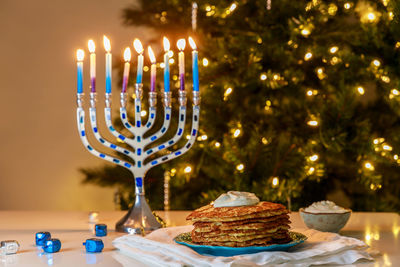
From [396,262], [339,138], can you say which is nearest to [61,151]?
[339,138]

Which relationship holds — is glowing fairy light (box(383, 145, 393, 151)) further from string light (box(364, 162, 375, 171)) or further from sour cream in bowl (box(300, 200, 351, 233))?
sour cream in bowl (box(300, 200, 351, 233))

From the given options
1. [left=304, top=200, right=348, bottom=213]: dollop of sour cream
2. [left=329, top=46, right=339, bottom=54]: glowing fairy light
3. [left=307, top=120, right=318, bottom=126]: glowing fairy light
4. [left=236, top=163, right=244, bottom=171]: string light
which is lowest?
[left=304, top=200, right=348, bottom=213]: dollop of sour cream

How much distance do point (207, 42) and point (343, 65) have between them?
1.69 ft

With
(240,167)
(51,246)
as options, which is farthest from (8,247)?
(240,167)

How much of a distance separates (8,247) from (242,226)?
44cm

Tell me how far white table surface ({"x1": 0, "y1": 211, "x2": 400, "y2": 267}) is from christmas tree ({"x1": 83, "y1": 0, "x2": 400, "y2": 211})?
0.46m

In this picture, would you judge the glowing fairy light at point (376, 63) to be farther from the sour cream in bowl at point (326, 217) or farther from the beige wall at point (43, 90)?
the beige wall at point (43, 90)

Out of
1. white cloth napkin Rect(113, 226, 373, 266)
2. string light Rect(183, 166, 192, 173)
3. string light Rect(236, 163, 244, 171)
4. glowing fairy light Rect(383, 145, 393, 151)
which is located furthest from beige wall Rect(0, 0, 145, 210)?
white cloth napkin Rect(113, 226, 373, 266)

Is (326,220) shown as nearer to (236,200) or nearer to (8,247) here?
(236,200)

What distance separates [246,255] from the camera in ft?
3.24

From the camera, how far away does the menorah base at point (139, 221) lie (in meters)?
1.36

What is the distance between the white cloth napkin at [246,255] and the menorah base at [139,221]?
22 centimetres

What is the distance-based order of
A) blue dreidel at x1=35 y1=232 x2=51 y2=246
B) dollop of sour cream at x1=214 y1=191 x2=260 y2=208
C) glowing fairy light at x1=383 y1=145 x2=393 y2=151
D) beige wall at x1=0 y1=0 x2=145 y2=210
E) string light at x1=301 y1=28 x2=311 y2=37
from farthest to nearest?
beige wall at x1=0 y1=0 x2=145 y2=210
string light at x1=301 y1=28 x2=311 y2=37
glowing fairy light at x1=383 y1=145 x2=393 y2=151
blue dreidel at x1=35 y1=232 x2=51 y2=246
dollop of sour cream at x1=214 y1=191 x2=260 y2=208

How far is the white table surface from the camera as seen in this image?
1.05m
